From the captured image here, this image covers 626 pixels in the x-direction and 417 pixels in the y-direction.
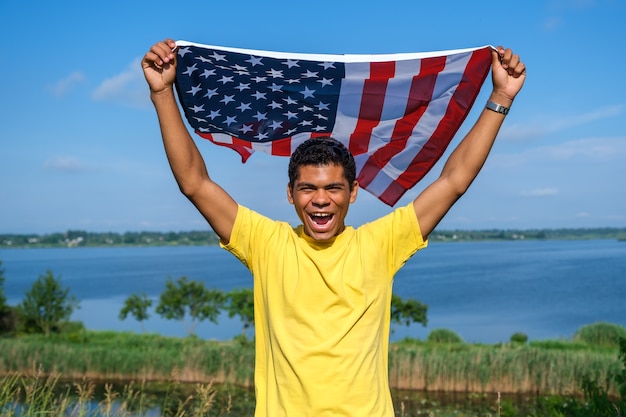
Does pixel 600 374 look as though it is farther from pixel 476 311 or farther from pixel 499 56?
pixel 476 311

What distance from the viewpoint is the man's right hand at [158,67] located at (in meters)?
2.62

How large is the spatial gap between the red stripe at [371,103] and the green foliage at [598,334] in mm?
21891

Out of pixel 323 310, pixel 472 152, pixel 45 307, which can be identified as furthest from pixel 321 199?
pixel 45 307

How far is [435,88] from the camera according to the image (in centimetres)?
354

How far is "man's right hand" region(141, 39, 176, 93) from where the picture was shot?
262 cm

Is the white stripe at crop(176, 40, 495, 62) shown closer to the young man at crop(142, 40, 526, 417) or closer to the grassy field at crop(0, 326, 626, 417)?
the young man at crop(142, 40, 526, 417)

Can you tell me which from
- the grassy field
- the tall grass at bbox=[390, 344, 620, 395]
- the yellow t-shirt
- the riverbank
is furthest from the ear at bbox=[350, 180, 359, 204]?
the tall grass at bbox=[390, 344, 620, 395]

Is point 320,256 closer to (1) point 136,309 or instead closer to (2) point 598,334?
(2) point 598,334

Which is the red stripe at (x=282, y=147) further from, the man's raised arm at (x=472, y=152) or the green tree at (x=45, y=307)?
the green tree at (x=45, y=307)

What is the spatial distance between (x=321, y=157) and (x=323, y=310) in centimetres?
57

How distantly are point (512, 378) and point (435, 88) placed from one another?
15.0 m

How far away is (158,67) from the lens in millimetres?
2648

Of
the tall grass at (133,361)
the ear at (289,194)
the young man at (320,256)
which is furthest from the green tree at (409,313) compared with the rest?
the ear at (289,194)

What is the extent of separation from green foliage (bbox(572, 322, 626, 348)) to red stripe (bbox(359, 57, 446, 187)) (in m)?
21.8
